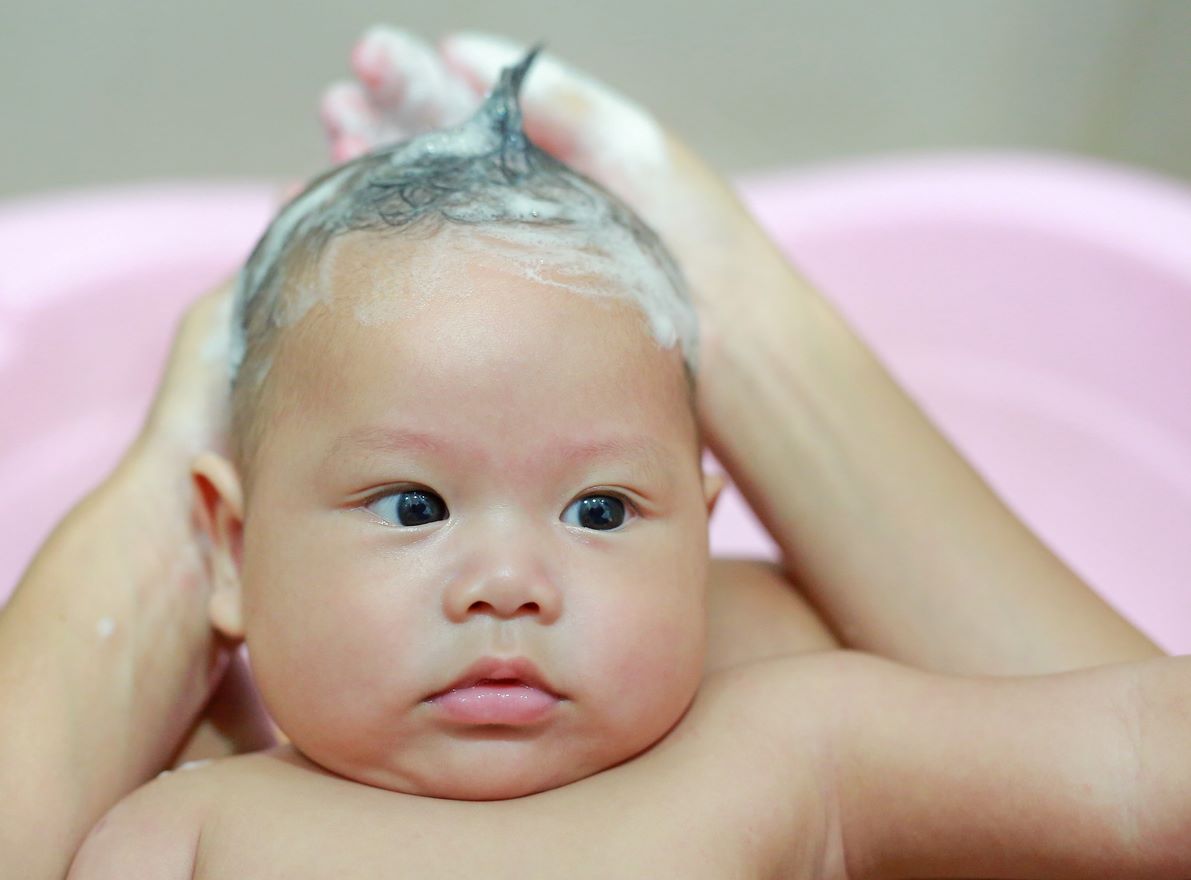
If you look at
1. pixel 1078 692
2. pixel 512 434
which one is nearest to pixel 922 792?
A: pixel 1078 692

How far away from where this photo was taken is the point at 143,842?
28.5 inches

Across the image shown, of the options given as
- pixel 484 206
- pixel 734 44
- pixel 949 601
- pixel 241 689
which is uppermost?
pixel 734 44

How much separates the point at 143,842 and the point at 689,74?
3.76 ft

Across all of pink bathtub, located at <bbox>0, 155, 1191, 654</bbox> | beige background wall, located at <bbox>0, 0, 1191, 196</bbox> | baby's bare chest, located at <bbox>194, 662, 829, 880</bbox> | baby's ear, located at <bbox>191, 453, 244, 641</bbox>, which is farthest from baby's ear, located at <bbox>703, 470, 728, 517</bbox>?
beige background wall, located at <bbox>0, 0, 1191, 196</bbox>

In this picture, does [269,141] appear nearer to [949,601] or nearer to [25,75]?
[25,75]

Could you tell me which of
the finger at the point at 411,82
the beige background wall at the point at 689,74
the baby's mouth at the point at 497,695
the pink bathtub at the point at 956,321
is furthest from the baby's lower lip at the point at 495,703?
the beige background wall at the point at 689,74

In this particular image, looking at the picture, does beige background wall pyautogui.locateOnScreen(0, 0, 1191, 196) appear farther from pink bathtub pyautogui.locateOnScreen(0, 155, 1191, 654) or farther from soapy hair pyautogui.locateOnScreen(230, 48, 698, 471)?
soapy hair pyautogui.locateOnScreen(230, 48, 698, 471)

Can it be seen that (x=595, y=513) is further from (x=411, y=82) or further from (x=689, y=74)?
(x=689, y=74)

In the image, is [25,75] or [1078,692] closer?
[1078,692]

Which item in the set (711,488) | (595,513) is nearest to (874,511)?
(711,488)

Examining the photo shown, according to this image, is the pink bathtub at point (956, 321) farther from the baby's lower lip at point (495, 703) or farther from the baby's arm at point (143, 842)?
the baby's lower lip at point (495, 703)

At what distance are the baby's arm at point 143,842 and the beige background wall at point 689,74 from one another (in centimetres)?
102

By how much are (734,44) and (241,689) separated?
100cm

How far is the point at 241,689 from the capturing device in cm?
94
